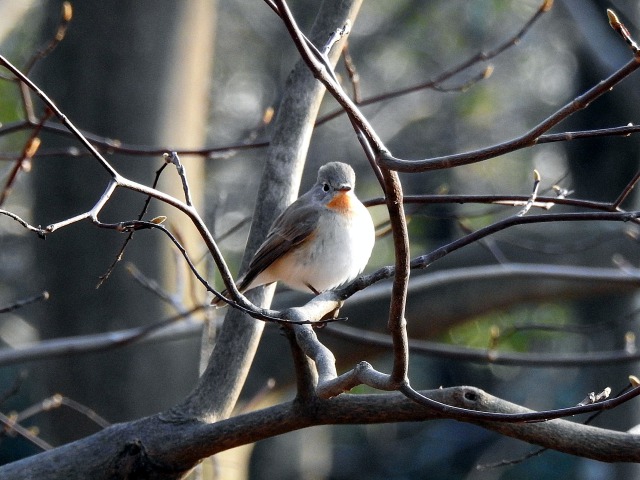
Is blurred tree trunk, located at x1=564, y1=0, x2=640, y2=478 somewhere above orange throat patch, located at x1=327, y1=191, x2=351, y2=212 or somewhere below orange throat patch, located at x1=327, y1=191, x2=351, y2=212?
above

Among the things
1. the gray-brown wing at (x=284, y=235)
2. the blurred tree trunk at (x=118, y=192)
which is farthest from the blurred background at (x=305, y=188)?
the gray-brown wing at (x=284, y=235)

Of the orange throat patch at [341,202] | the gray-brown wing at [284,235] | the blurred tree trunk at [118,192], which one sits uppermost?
the blurred tree trunk at [118,192]

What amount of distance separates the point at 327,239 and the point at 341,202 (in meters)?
0.20

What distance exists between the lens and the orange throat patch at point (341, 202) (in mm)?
4418

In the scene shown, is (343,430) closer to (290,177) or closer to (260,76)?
(260,76)

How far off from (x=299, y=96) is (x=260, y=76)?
39.1 ft

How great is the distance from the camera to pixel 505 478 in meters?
12.0

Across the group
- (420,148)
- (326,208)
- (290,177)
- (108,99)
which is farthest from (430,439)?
(290,177)

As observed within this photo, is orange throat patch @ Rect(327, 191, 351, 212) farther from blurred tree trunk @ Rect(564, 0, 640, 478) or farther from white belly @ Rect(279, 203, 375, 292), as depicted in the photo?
blurred tree trunk @ Rect(564, 0, 640, 478)

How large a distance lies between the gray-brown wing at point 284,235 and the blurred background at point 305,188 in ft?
0.80

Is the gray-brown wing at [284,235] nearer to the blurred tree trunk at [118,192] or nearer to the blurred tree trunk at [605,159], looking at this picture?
the blurred tree trunk at [118,192]

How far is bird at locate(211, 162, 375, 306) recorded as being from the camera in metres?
4.32

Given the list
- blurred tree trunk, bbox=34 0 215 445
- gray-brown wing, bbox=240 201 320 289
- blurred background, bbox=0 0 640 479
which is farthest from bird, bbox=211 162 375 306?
blurred tree trunk, bbox=34 0 215 445

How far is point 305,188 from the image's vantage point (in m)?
10.7
